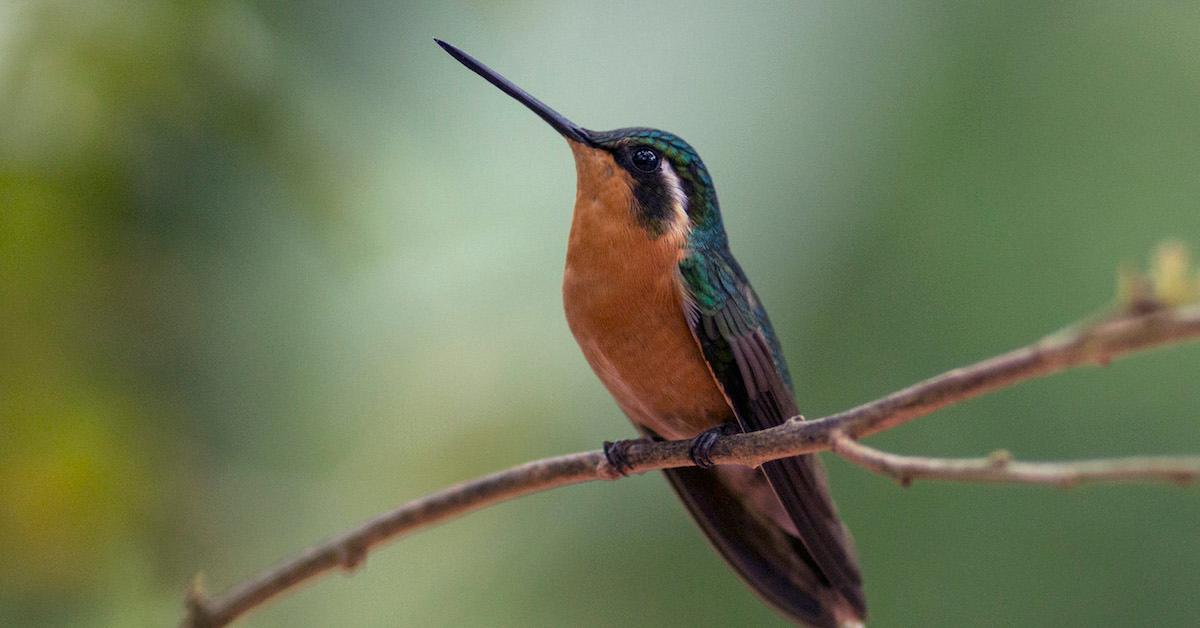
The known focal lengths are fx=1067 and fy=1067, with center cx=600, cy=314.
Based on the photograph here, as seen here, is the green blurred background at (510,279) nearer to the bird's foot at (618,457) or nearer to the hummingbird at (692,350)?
the hummingbird at (692,350)

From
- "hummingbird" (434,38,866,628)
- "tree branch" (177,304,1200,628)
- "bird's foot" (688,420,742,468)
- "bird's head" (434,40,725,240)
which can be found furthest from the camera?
"bird's head" (434,40,725,240)

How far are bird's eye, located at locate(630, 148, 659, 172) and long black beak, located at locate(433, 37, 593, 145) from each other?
11cm

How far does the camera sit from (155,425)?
105 inches

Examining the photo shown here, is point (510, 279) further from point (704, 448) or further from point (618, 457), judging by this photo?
point (704, 448)

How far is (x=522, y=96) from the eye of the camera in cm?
233

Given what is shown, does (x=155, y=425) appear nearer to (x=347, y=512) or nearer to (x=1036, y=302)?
(x=347, y=512)

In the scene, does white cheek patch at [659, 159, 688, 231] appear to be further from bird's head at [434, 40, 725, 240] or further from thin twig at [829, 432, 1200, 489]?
thin twig at [829, 432, 1200, 489]

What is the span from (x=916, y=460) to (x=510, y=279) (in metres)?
2.90

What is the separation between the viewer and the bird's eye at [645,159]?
2469mm

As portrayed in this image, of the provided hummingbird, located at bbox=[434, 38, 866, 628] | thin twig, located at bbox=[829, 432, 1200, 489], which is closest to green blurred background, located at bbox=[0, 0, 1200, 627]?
hummingbird, located at bbox=[434, 38, 866, 628]

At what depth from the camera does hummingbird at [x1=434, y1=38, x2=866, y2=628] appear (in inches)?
83.7

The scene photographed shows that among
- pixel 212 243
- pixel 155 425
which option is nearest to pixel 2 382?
pixel 155 425

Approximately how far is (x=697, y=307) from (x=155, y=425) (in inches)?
56.3

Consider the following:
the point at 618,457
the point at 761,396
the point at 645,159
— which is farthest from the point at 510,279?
the point at 761,396
